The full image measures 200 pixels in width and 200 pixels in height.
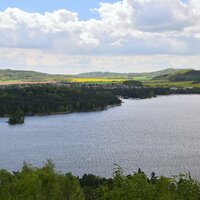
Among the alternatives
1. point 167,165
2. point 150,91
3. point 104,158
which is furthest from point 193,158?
point 150,91

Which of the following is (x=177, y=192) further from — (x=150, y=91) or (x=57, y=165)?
(x=150, y=91)

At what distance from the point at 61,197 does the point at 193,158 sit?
1188 inches

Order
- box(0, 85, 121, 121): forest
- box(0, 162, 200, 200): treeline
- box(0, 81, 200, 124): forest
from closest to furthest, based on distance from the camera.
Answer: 1. box(0, 162, 200, 200): treeline
2. box(0, 81, 200, 124): forest
3. box(0, 85, 121, 121): forest

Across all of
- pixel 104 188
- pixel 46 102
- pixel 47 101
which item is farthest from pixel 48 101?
pixel 104 188

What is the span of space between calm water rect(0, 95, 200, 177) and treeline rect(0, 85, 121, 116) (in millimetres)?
7325

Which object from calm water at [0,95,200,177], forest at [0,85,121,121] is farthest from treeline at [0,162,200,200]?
forest at [0,85,121,121]

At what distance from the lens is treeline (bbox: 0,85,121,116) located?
341 ft

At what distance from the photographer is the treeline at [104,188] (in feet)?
51.4

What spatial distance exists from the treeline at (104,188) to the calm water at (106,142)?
18582mm

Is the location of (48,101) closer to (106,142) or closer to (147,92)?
(106,142)

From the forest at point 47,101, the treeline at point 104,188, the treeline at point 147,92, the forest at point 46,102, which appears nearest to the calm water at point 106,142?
the forest at point 46,102

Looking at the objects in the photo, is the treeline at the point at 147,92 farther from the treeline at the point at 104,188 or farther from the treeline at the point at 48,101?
the treeline at the point at 104,188

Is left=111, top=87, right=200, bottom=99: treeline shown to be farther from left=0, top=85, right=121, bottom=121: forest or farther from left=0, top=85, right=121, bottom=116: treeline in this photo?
left=0, top=85, right=121, bottom=121: forest

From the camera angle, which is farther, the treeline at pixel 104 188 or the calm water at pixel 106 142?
the calm water at pixel 106 142
